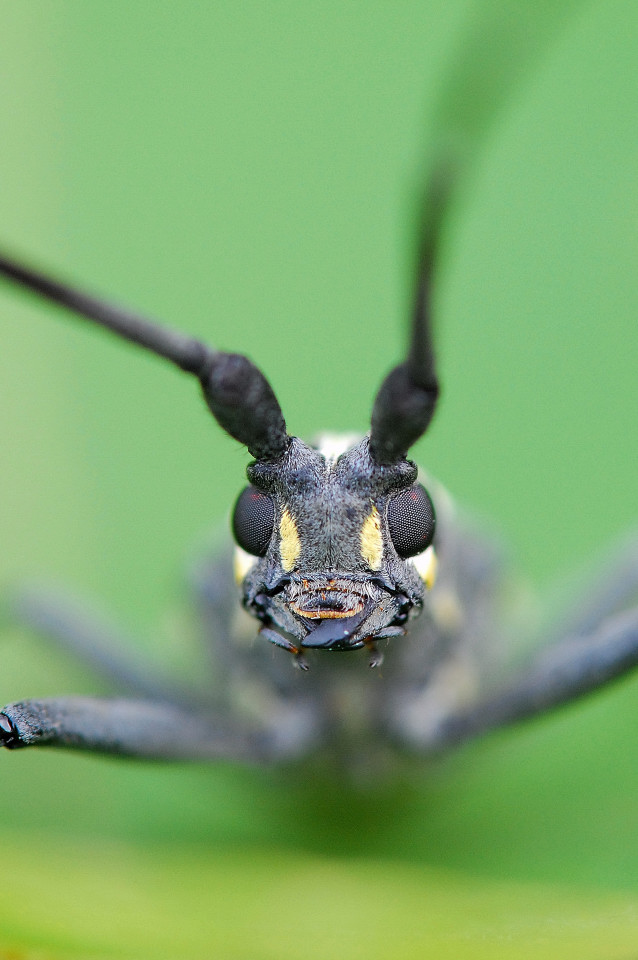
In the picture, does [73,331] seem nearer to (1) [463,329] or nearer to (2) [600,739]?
(1) [463,329]

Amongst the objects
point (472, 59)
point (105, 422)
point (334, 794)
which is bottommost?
point (334, 794)

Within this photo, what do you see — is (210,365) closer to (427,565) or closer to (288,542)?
(288,542)

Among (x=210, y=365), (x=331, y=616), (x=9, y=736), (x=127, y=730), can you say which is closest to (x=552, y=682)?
(x=331, y=616)

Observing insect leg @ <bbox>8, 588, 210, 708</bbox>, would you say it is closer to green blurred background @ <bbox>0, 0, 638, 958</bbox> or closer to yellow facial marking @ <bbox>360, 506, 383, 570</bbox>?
green blurred background @ <bbox>0, 0, 638, 958</bbox>

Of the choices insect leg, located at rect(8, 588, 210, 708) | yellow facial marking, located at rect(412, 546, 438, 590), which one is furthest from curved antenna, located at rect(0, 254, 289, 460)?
insect leg, located at rect(8, 588, 210, 708)

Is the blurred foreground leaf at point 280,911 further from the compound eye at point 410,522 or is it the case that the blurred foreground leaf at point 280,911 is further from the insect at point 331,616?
the compound eye at point 410,522

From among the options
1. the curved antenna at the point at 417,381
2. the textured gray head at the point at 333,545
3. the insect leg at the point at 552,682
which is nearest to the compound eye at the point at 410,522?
the textured gray head at the point at 333,545

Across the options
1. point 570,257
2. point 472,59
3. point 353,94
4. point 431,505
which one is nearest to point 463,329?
point 570,257

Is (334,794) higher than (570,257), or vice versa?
(570,257)
